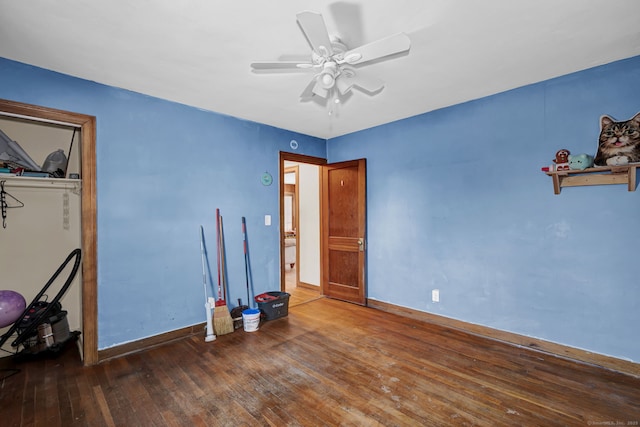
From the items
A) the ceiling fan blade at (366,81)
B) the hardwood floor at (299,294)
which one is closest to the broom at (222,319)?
the hardwood floor at (299,294)

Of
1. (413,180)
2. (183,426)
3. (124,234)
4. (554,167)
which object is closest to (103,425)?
(183,426)

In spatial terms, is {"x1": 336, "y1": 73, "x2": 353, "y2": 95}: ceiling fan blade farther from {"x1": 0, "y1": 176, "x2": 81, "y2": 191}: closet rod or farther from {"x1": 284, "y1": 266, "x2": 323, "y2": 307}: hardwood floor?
{"x1": 284, "y1": 266, "x2": 323, "y2": 307}: hardwood floor

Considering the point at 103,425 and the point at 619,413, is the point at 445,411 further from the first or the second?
the point at 103,425

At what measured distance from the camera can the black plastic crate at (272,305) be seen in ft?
12.0

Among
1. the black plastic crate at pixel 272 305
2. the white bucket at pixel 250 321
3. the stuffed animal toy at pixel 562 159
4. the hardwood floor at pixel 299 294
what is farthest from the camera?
the hardwood floor at pixel 299 294

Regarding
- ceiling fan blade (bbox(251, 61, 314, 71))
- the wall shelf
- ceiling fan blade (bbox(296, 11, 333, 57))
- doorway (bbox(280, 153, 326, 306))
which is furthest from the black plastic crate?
the wall shelf

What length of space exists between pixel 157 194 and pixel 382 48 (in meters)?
2.58

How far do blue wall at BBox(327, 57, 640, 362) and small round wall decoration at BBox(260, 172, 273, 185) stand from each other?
1544 mm

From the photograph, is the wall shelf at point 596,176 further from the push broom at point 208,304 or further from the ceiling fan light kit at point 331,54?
the push broom at point 208,304

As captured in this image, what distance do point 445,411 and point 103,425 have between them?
2.25 m

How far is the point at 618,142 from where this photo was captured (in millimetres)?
2385

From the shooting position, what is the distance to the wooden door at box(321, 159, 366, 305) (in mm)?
4320

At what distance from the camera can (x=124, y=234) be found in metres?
2.86

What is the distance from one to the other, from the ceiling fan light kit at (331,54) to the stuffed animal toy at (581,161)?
5.99 ft
